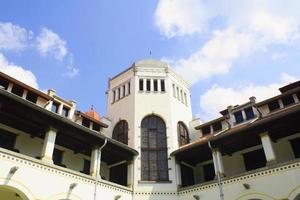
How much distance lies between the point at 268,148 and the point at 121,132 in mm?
12687

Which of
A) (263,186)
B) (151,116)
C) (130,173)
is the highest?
(151,116)

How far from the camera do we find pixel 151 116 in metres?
27.4

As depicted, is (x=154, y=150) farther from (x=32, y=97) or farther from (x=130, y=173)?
(x=32, y=97)

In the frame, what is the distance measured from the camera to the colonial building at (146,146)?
18.1m

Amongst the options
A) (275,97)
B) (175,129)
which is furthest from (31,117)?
(275,97)

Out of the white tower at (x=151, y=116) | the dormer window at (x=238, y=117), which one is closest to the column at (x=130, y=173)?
the white tower at (x=151, y=116)

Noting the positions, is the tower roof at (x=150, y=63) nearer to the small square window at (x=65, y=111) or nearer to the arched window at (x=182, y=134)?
the arched window at (x=182, y=134)

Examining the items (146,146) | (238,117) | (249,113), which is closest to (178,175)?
(146,146)

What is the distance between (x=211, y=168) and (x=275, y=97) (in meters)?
7.67

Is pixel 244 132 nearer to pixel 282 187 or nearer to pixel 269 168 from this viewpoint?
pixel 269 168

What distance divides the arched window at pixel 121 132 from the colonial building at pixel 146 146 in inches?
3.8

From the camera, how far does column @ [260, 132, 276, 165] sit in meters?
19.5

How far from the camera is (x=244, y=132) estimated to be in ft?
68.9

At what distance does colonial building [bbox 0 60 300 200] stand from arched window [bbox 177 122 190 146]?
103 millimetres
